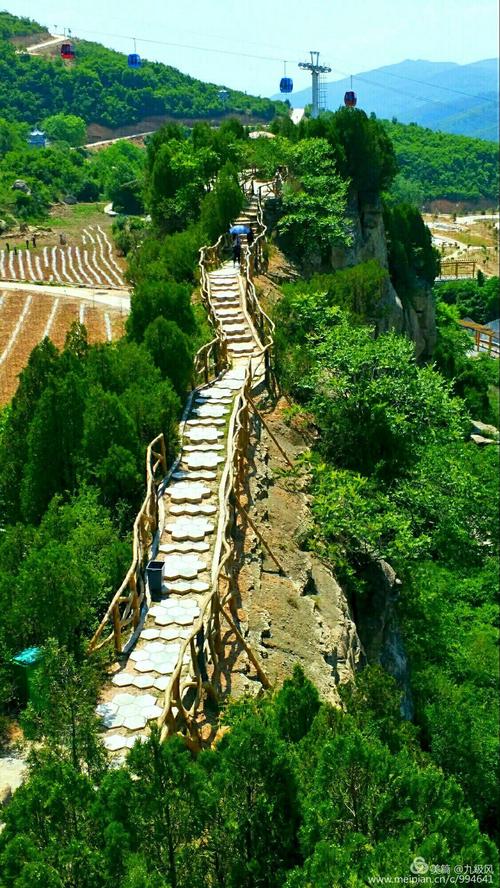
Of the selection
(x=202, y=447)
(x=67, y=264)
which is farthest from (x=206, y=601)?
(x=67, y=264)

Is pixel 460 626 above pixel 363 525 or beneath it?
beneath

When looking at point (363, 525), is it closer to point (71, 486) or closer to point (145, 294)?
point (71, 486)

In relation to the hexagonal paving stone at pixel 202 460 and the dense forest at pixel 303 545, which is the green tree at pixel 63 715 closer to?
the dense forest at pixel 303 545

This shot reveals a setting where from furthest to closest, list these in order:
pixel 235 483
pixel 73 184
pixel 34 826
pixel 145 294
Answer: pixel 73 184 < pixel 145 294 < pixel 235 483 < pixel 34 826

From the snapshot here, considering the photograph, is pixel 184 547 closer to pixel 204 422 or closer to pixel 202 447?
pixel 202 447

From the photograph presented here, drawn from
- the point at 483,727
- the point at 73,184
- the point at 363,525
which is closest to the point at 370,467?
the point at 363,525

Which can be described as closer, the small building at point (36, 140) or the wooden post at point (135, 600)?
the wooden post at point (135, 600)

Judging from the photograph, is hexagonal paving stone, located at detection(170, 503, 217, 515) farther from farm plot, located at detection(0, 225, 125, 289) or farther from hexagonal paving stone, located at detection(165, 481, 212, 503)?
farm plot, located at detection(0, 225, 125, 289)

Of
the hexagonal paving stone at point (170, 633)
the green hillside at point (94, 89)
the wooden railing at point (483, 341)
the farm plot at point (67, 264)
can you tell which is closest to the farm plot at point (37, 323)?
the farm plot at point (67, 264)
